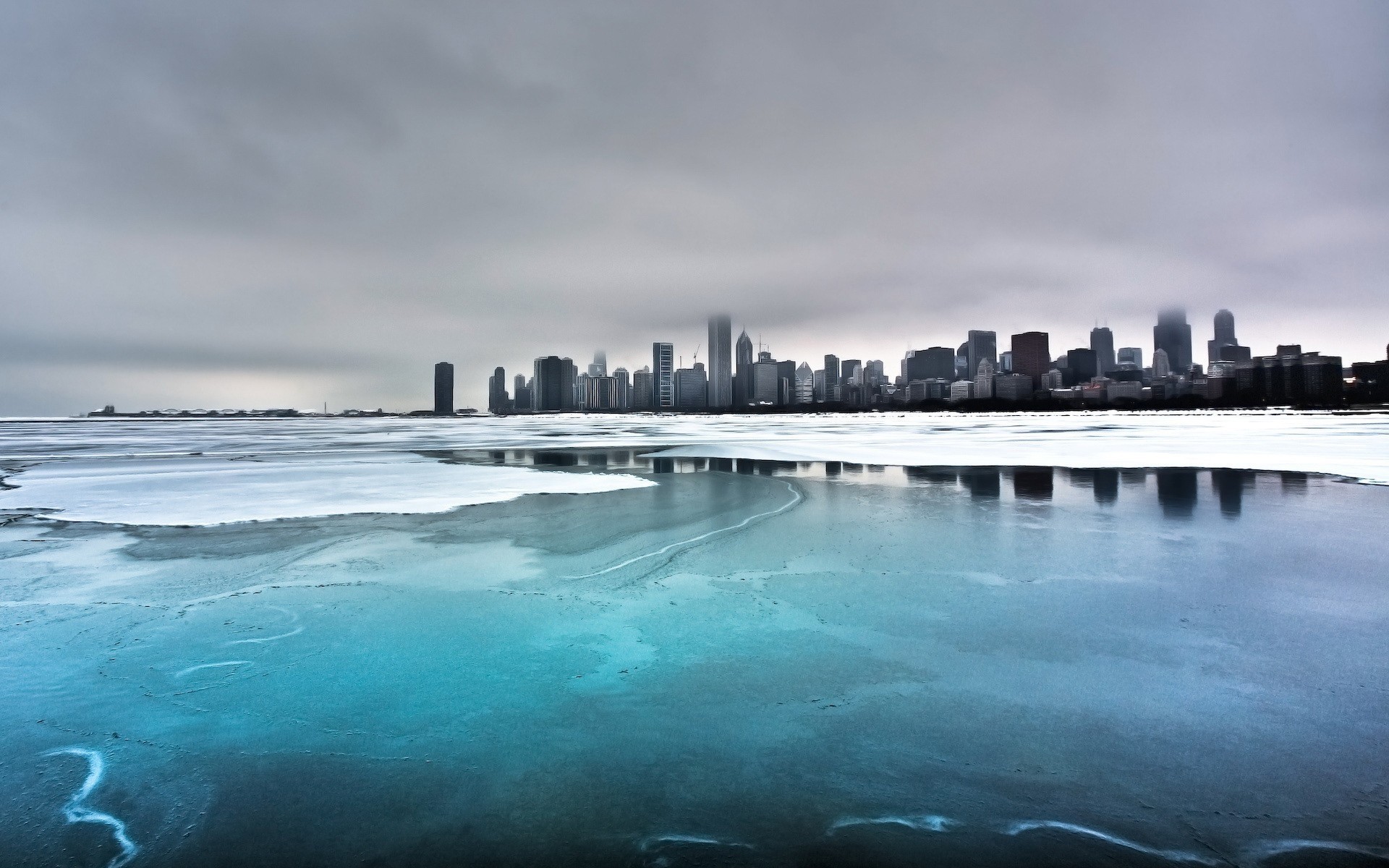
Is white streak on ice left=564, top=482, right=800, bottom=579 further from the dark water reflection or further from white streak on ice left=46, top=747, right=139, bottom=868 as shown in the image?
the dark water reflection

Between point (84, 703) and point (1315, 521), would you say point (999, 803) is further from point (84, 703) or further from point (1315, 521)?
point (1315, 521)

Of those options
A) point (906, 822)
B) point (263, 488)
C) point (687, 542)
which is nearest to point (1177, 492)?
point (687, 542)

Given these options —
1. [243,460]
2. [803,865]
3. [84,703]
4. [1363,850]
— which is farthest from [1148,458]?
[243,460]

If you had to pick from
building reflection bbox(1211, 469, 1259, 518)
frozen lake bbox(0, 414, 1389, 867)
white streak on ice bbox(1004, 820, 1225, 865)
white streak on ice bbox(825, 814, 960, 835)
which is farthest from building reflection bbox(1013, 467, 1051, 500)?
white streak on ice bbox(825, 814, 960, 835)

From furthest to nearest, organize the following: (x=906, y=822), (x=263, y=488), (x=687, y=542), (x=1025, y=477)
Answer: (x=1025, y=477)
(x=263, y=488)
(x=687, y=542)
(x=906, y=822)

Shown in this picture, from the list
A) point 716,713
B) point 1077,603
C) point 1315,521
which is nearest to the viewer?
point 716,713

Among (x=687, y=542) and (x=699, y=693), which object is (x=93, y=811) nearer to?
(x=699, y=693)

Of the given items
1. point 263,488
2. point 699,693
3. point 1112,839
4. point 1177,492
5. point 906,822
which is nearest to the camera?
point 1112,839
